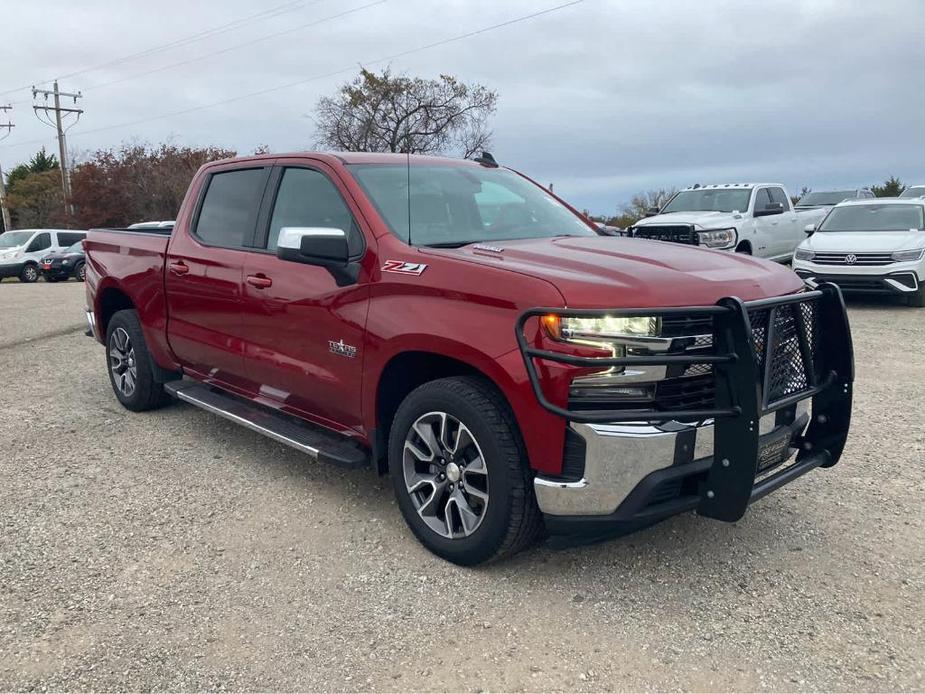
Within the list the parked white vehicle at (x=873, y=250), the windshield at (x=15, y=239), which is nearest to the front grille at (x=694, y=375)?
the parked white vehicle at (x=873, y=250)

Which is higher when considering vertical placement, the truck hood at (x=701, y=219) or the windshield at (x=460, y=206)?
the windshield at (x=460, y=206)

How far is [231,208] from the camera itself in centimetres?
500

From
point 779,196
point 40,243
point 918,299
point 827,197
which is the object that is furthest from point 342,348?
point 40,243

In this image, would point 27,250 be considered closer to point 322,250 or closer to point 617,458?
point 322,250

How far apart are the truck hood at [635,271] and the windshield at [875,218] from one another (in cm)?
959

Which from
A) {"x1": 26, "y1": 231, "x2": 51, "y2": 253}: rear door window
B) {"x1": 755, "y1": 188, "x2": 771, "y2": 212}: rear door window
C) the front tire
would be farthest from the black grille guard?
{"x1": 26, "y1": 231, "x2": 51, "y2": 253}: rear door window

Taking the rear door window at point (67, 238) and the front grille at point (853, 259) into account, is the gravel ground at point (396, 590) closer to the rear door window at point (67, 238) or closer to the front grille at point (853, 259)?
the front grille at point (853, 259)

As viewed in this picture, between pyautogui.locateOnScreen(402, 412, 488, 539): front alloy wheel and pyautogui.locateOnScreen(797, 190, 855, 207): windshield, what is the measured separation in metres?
20.2

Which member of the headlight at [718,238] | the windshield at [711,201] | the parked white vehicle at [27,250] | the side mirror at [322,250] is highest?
the windshield at [711,201]

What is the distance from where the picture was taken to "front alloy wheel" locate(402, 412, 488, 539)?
134 inches

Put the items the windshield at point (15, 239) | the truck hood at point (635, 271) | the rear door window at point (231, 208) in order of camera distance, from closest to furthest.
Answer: the truck hood at point (635, 271) → the rear door window at point (231, 208) → the windshield at point (15, 239)

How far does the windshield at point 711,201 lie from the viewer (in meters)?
13.4

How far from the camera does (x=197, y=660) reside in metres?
2.88

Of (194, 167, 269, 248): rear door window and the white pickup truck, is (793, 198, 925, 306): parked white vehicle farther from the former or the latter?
(194, 167, 269, 248): rear door window
